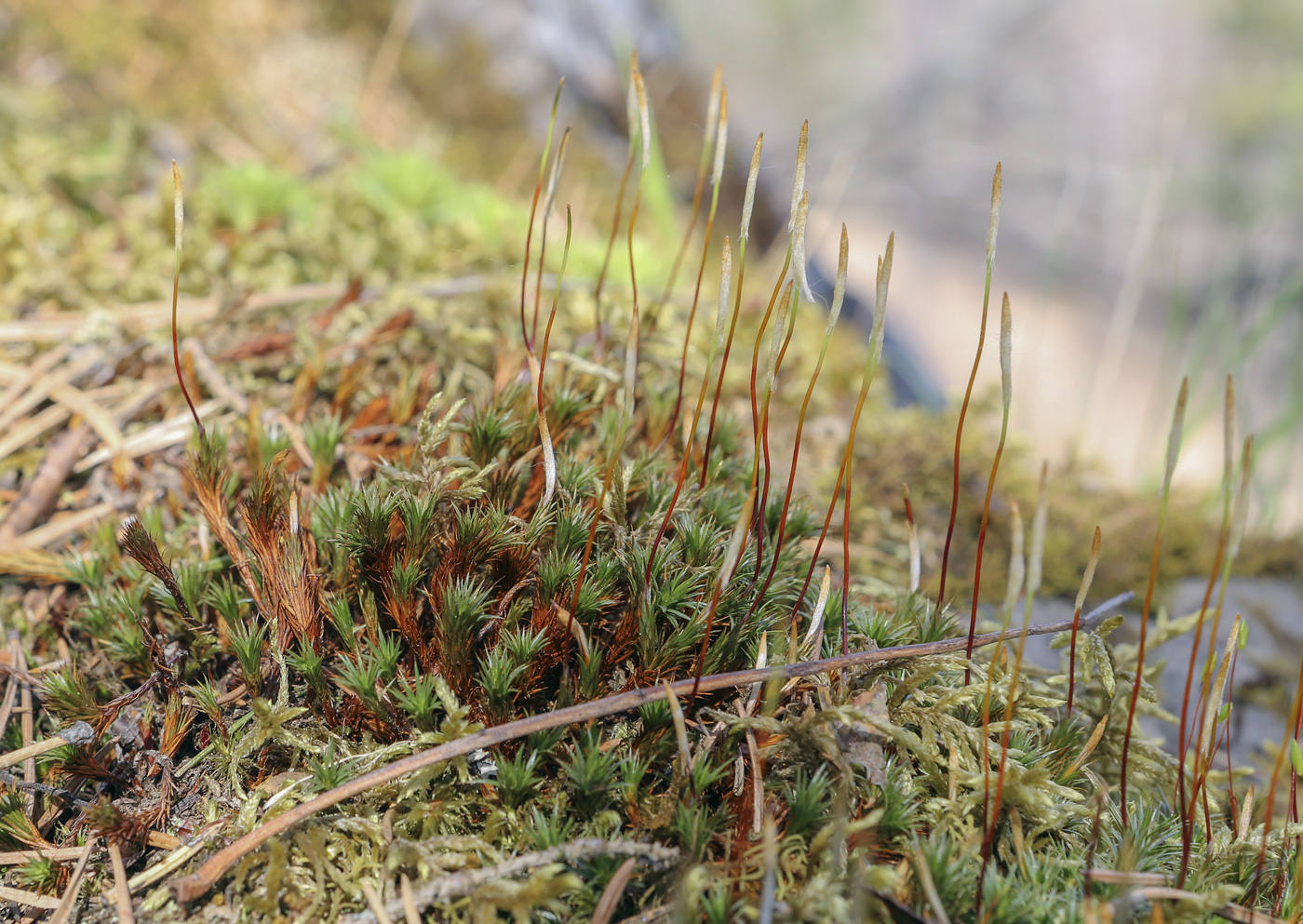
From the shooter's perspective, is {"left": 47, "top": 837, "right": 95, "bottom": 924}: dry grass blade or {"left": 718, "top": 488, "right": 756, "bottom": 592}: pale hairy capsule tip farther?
{"left": 47, "top": 837, "right": 95, "bottom": 924}: dry grass blade

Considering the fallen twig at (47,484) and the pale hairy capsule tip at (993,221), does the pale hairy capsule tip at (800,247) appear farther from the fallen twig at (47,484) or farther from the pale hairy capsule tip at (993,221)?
the fallen twig at (47,484)

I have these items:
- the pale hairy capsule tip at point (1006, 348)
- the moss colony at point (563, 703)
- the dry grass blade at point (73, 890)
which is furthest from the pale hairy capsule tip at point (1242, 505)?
the dry grass blade at point (73, 890)

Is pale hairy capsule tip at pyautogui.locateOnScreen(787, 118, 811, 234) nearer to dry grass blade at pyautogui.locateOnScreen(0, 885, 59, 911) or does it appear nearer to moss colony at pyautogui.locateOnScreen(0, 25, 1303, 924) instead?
moss colony at pyautogui.locateOnScreen(0, 25, 1303, 924)

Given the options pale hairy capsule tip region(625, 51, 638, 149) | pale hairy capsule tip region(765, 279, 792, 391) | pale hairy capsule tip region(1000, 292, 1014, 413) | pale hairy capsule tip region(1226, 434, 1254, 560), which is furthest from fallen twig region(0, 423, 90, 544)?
pale hairy capsule tip region(1226, 434, 1254, 560)

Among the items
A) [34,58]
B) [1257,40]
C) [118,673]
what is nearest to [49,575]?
[118,673]

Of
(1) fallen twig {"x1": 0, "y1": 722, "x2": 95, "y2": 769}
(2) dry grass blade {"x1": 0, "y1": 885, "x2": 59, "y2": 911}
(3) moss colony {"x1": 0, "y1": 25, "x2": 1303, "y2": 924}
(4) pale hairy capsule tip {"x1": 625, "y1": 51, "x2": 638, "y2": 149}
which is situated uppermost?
(4) pale hairy capsule tip {"x1": 625, "y1": 51, "x2": 638, "y2": 149}

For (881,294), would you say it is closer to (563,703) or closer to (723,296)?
(723,296)

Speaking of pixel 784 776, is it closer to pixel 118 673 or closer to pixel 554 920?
pixel 554 920
